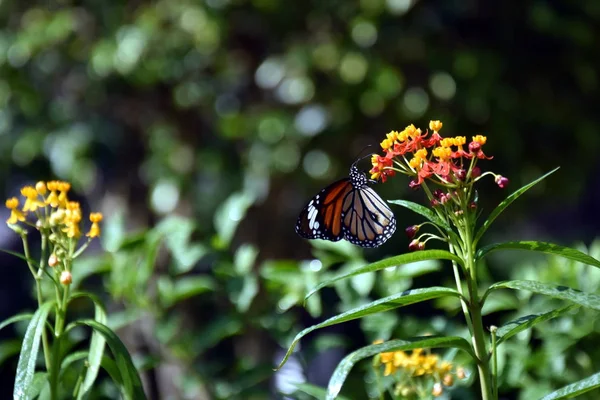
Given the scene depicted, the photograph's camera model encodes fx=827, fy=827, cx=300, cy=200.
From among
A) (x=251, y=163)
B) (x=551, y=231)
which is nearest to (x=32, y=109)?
(x=251, y=163)

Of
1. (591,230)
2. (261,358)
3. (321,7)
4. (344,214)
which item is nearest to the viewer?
(344,214)

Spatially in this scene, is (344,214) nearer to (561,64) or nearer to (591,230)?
(561,64)

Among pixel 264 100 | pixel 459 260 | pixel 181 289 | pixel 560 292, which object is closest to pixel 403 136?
pixel 459 260

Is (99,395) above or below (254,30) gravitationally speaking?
below

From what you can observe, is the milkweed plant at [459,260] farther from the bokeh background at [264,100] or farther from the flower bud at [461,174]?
the bokeh background at [264,100]

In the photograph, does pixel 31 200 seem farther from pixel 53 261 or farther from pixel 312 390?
pixel 312 390

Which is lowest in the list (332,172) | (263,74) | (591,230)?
(591,230)

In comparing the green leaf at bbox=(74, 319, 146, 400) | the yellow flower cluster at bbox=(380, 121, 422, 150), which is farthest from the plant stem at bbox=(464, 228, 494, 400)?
the green leaf at bbox=(74, 319, 146, 400)
